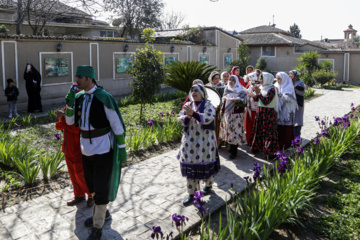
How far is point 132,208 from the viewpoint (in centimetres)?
450

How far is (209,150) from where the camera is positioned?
466 centimetres

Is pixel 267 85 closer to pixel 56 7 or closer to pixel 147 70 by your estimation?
pixel 147 70

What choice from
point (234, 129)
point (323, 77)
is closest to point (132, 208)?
point (234, 129)

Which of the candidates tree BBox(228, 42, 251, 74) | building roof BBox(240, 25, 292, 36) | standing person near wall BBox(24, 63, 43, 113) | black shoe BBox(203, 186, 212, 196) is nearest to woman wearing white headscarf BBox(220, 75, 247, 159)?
black shoe BBox(203, 186, 212, 196)

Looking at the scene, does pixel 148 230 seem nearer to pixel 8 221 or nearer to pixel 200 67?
pixel 8 221

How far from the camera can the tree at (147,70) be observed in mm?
10516

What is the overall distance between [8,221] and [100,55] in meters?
12.9

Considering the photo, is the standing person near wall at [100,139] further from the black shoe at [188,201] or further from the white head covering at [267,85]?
the white head covering at [267,85]

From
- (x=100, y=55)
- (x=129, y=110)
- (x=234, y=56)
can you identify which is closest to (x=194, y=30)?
(x=234, y=56)

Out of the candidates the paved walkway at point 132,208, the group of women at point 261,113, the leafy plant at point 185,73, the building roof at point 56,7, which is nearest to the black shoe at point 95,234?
the paved walkway at point 132,208

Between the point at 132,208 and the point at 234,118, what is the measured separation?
3152mm

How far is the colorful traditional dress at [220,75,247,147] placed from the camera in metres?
6.67

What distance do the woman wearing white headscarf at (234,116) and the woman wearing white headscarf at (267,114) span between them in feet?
1.08

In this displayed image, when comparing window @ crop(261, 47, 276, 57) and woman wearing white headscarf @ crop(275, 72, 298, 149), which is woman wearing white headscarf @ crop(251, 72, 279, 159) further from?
window @ crop(261, 47, 276, 57)
